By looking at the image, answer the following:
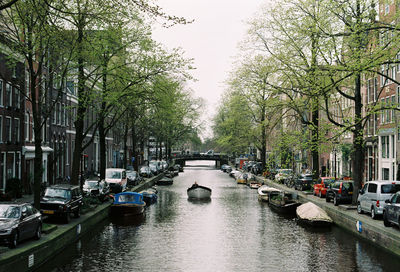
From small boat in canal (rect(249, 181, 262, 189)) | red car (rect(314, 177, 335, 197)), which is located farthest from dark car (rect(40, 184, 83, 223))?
small boat in canal (rect(249, 181, 262, 189))

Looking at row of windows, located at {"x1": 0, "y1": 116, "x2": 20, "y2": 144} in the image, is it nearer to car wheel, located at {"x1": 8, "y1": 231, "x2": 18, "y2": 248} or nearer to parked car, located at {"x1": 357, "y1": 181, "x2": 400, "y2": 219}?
car wheel, located at {"x1": 8, "y1": 231, "x2": 18, "y2": 248}

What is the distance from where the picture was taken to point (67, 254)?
23.2 meters

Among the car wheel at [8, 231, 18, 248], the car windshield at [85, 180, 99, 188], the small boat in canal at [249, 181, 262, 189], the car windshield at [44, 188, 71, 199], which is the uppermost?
the car windshield at [44, 188, 71, 199]

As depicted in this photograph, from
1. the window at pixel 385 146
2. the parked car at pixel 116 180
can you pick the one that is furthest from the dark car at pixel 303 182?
the parked car at pixel 116 180

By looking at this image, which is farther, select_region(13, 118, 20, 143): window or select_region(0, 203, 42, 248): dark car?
select_region(13, 118, 20, 143): window

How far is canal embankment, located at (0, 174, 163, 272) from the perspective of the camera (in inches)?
667

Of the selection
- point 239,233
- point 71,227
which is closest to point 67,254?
point 71,227

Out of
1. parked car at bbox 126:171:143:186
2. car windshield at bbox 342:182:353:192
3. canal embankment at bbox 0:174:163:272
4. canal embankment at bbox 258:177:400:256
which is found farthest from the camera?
parked car at bbox 126:171:143:186

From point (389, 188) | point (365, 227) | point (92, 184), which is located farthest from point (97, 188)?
point (389, 188)

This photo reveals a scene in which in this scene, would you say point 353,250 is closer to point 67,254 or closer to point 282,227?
point 282,227

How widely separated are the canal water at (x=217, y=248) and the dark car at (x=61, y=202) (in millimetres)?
1702

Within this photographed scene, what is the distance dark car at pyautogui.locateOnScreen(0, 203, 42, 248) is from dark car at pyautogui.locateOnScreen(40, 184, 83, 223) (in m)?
5.65

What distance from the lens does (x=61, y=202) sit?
27031 mm

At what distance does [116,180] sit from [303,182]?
18.1m
